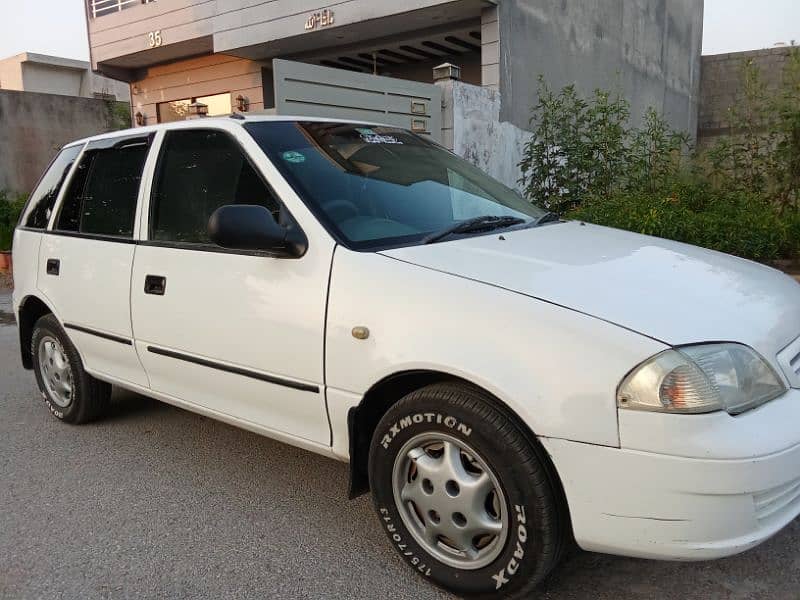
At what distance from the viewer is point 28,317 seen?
4750mm

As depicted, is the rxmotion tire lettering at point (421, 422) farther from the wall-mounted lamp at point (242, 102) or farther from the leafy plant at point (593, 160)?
the wall-mounted lamp at point (242, 102)

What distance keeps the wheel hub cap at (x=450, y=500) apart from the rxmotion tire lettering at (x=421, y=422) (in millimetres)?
52

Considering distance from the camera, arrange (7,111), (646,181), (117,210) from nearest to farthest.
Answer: (117,210)
(646,181)
(7,111)

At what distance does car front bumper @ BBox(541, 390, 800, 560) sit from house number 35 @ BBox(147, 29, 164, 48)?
550 inches

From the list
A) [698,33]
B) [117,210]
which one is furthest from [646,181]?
[698,33]

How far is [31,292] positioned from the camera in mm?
4477

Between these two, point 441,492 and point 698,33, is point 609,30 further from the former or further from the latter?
point 441,492

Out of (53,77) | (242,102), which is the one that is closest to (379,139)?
(242,102)

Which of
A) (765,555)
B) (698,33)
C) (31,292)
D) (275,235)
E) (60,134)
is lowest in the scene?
(765,555)

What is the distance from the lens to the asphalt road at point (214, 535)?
103 inches

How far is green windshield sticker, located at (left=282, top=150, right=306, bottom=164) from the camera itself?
3.12m

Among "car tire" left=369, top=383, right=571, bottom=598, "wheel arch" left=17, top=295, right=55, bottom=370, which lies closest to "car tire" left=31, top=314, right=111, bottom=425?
"wheel arch" left=17, top=295, right=55, bottom=370

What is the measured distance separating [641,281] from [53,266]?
11.4ft

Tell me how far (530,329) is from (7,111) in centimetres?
1636
